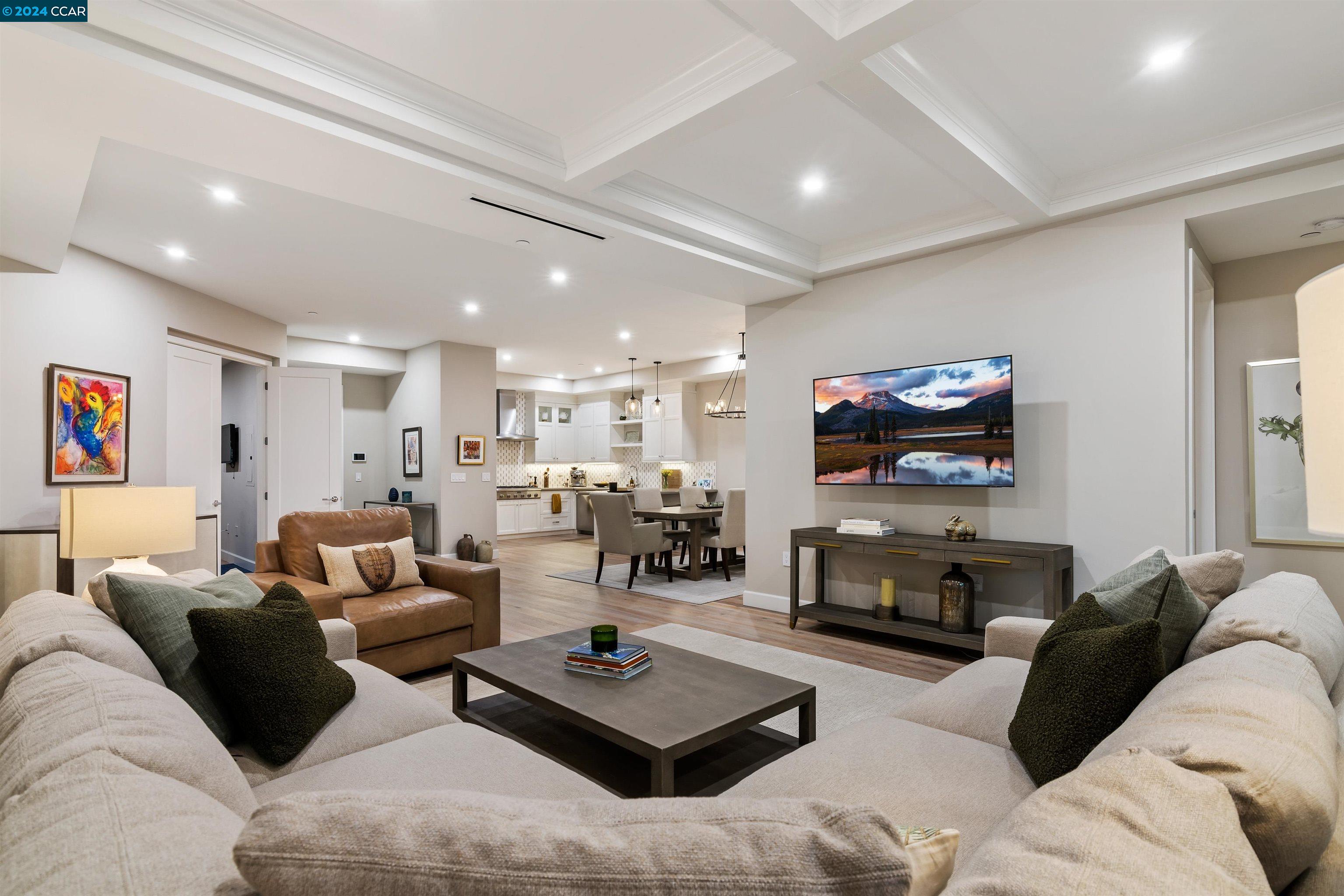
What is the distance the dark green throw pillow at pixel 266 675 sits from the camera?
1.62m

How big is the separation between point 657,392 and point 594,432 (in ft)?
6.02

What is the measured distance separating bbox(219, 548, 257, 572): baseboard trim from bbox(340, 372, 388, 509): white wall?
1.47m

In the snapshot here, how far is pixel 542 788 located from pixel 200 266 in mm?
5200

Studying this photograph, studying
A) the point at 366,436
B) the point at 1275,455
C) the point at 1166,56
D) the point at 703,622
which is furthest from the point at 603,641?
the point at 366,436

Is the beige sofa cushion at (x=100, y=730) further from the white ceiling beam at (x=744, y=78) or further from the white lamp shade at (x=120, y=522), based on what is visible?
the white ceiling beam at (x=744, y=78)

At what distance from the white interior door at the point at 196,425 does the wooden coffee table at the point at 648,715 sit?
3853mm

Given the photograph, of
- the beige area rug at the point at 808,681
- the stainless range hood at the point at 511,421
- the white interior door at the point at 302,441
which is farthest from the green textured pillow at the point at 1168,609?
the stainless range hood at the point at 511,421

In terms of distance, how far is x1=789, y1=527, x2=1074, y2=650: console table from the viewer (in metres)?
3.65

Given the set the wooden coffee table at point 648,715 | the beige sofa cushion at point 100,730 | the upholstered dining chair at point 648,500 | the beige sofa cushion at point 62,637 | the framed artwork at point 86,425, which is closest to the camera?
the beige sofa cushion at point 100,730

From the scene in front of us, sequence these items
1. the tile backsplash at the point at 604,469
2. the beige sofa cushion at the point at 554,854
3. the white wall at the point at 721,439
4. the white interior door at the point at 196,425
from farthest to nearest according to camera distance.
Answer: the tile backsplash at the point at 604,469 → the white wall at the point at 721,439 → the white interior door at the point at 196,425 → the beige sofa cushion at the point at 554,854

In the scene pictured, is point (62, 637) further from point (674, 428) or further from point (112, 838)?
point (674, 428)

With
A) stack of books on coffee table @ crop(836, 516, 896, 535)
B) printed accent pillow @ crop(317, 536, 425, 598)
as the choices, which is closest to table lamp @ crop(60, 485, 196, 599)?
printed accent pillow @ crop(317, 536, 425, 598)

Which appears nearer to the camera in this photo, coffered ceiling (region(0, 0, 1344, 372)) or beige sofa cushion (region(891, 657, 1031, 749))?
beige sofa cushion (region(891, 657, 1031, 749))

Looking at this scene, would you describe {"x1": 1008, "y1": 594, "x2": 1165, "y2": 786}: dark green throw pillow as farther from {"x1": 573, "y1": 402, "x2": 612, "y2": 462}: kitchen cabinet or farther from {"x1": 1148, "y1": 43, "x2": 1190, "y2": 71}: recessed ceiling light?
{"x1": 573, "y1": 402, "x2": 612, "y2": 462}: kitchen cabinet
